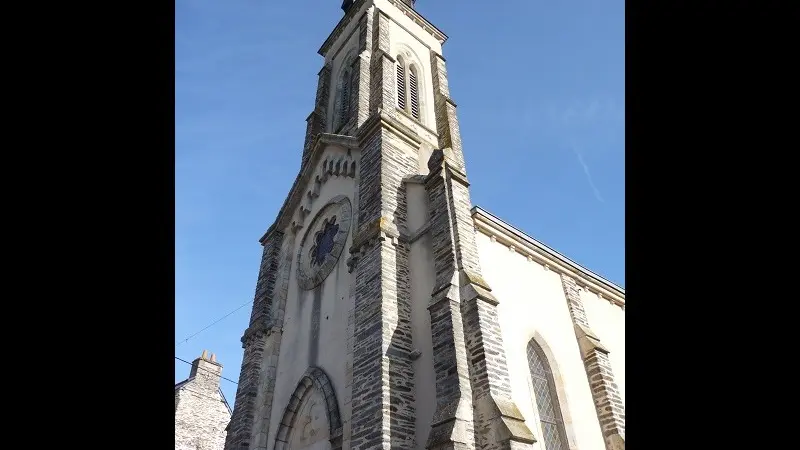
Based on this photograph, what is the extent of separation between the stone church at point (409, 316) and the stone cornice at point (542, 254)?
0.06m

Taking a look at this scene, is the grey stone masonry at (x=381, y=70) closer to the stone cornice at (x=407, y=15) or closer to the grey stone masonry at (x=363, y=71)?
the grey stone masonry at (x=363, y=71)

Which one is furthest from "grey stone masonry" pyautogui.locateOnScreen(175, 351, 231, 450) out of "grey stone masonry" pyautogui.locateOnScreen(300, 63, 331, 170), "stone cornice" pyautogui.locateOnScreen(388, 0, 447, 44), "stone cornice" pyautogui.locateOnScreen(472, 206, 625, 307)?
"stone cornice" pyautogui.locateOnScreen(388, 0, 447, 44)

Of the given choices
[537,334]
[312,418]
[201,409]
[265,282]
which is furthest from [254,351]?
[201,409]

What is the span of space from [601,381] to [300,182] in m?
10.7

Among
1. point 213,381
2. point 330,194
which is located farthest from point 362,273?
point 213,381

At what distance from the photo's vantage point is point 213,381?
79.7 ft

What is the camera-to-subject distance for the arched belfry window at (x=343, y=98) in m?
18.0

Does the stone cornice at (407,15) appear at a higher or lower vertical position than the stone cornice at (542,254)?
higher

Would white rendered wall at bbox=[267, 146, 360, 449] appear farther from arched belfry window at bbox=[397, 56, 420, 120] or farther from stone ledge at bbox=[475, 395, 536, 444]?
arched belfry window at bbox=[397, 56, 420, 120]

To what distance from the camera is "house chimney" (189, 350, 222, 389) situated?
23750 mm

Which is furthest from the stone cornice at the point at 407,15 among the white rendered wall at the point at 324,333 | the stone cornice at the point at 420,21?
the white rendered wall at the point at 324,333
